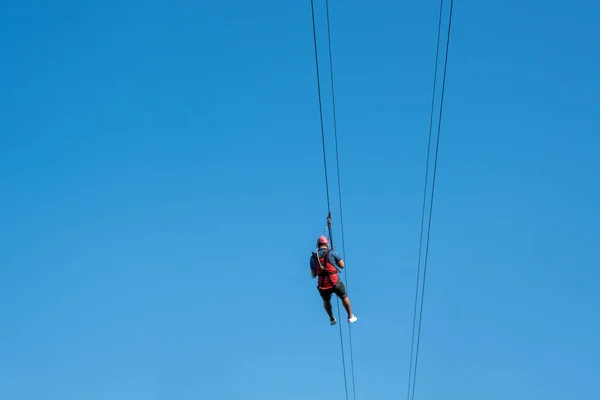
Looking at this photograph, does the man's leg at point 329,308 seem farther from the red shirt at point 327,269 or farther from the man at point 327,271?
the red shirt at point 327,269

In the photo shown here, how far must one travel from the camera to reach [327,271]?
15.8 meters

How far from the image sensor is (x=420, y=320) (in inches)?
811

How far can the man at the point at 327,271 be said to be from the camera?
15.8 meters

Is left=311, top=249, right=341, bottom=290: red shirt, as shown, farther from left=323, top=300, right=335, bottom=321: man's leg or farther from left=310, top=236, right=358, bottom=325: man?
left=323, top=300, right=335, bottom=321: man's leg

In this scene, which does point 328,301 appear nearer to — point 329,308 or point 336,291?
point 329,308

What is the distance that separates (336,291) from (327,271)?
21.7 inches

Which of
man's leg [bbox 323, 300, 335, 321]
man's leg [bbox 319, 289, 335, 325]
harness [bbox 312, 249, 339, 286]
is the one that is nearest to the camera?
harness [bbox 312, 249, 339, 286]

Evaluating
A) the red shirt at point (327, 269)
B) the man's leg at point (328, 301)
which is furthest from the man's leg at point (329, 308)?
the red shirt at point (327, 269)

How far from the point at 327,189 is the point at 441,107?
10.7 feet

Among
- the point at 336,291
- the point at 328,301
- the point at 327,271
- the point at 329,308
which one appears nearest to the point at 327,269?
the point at 327,271

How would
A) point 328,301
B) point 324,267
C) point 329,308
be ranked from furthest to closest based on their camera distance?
point 329,308 < point 328,301 < point 324,267

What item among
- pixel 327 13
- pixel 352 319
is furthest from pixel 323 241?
pixel 327 13

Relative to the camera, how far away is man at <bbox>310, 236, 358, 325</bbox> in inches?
622

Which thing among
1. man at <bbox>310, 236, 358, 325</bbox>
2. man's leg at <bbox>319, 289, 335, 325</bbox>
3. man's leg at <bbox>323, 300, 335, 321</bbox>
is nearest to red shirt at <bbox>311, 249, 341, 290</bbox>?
man at <bbox>310, 236, 358, 325</bbox>
